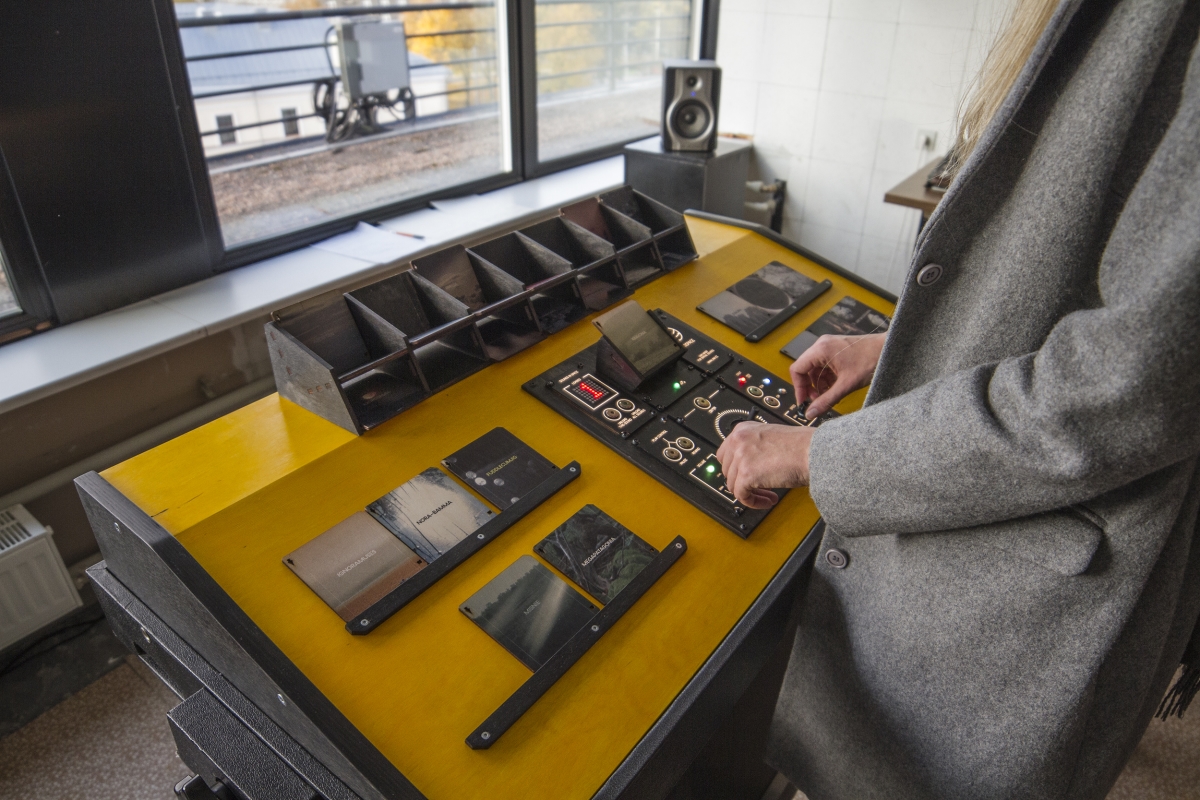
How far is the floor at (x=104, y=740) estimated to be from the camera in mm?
1676

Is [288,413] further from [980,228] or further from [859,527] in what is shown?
[980,228]

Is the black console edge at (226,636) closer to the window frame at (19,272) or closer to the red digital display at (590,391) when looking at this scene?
the red digital display at (590,391)

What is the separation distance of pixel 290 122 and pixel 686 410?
210 centimetres

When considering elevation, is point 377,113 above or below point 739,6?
below

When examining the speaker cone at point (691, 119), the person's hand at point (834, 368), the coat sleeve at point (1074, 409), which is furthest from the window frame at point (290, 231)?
the coat sleeve at point (1074, 409)

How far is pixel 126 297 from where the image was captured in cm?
205

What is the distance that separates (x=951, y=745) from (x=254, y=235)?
2.34 m

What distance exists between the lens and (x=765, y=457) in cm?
A: 98

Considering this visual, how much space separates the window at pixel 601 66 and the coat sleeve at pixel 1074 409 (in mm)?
2805

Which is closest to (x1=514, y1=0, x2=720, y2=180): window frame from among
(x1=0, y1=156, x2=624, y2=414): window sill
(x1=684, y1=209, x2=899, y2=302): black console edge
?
(x1=0, y1=156, x2=624, y2=414): window sill

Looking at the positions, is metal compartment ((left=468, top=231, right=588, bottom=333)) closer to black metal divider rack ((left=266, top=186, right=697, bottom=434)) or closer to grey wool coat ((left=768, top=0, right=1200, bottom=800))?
black metal divider rack ((left=266, top=186, right=697, bottom=434))

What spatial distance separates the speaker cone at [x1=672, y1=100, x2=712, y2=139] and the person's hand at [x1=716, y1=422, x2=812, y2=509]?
2.21 metres

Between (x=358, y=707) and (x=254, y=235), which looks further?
(x=254, y=235)

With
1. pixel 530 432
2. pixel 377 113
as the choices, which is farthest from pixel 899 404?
pixel 377 113
